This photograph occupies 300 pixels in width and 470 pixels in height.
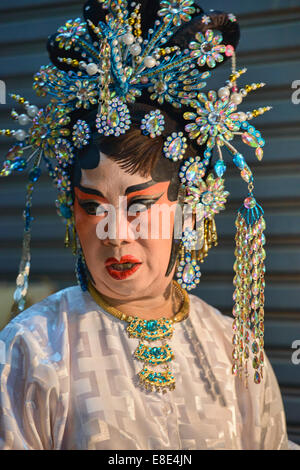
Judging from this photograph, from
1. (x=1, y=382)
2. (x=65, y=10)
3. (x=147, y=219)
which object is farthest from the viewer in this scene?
(x=65, y=10)

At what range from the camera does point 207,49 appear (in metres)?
1.72

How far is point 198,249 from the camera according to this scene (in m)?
→ 1.90

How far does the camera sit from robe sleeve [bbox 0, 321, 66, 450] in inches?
60.7

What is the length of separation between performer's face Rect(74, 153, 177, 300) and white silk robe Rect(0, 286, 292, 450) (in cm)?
16

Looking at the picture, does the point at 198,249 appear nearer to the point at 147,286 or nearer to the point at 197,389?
the point at 147,286

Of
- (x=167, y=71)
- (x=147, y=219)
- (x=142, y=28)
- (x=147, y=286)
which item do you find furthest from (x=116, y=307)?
(x=142, y=28)

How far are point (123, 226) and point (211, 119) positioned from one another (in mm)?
465

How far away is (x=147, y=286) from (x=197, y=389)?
37 centimetres

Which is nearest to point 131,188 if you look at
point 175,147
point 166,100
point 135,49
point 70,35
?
point 175,147

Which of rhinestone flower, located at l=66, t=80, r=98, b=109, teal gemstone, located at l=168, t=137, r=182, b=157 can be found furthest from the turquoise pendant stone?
rhinestone flower, located at l=66, t=80, r=98, b=109

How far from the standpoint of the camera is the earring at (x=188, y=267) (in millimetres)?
1778

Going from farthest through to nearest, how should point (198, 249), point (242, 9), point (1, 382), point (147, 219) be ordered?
point (242, 9) < point (198, 249) < point (147, 219) < point (1, 382)

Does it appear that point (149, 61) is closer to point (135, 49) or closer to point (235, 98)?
point (135, 49)

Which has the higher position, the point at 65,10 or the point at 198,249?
the point at 65,10
